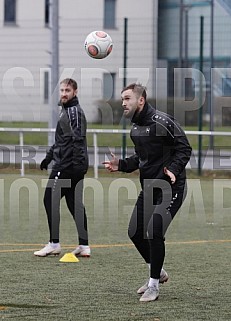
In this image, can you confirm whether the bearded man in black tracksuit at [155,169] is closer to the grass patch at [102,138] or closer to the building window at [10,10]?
the grass patch at [102,138]

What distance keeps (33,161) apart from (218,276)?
43.6 ft

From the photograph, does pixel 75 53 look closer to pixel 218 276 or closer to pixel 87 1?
pixel 87 1

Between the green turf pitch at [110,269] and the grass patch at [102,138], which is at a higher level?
the grass patch at [102,138]

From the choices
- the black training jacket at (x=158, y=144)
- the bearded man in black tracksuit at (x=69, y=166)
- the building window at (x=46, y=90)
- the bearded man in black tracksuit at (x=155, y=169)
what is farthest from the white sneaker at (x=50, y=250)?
the building window at (x=46, y=90)

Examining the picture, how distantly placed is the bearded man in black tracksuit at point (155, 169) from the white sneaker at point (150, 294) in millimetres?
61

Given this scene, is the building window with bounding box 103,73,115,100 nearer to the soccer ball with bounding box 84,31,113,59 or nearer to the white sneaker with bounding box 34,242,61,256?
the soccer ball with bounding box 84,31,113,59

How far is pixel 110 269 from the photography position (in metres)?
9.68

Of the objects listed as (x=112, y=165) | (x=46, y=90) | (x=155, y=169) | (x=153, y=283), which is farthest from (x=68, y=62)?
(x=153, y=283)

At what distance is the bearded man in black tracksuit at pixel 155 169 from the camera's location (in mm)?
8070

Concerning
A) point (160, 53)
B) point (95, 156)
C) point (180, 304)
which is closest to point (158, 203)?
point (180, 304)

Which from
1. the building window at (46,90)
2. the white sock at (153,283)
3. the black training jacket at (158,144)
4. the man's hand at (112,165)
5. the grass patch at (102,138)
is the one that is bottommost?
the white sock at (153,283)

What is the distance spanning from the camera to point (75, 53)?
24.8 m

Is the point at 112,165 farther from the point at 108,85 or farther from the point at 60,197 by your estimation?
the point at 108,85

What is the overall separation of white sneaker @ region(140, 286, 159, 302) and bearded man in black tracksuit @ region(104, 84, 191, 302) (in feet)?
0.20
